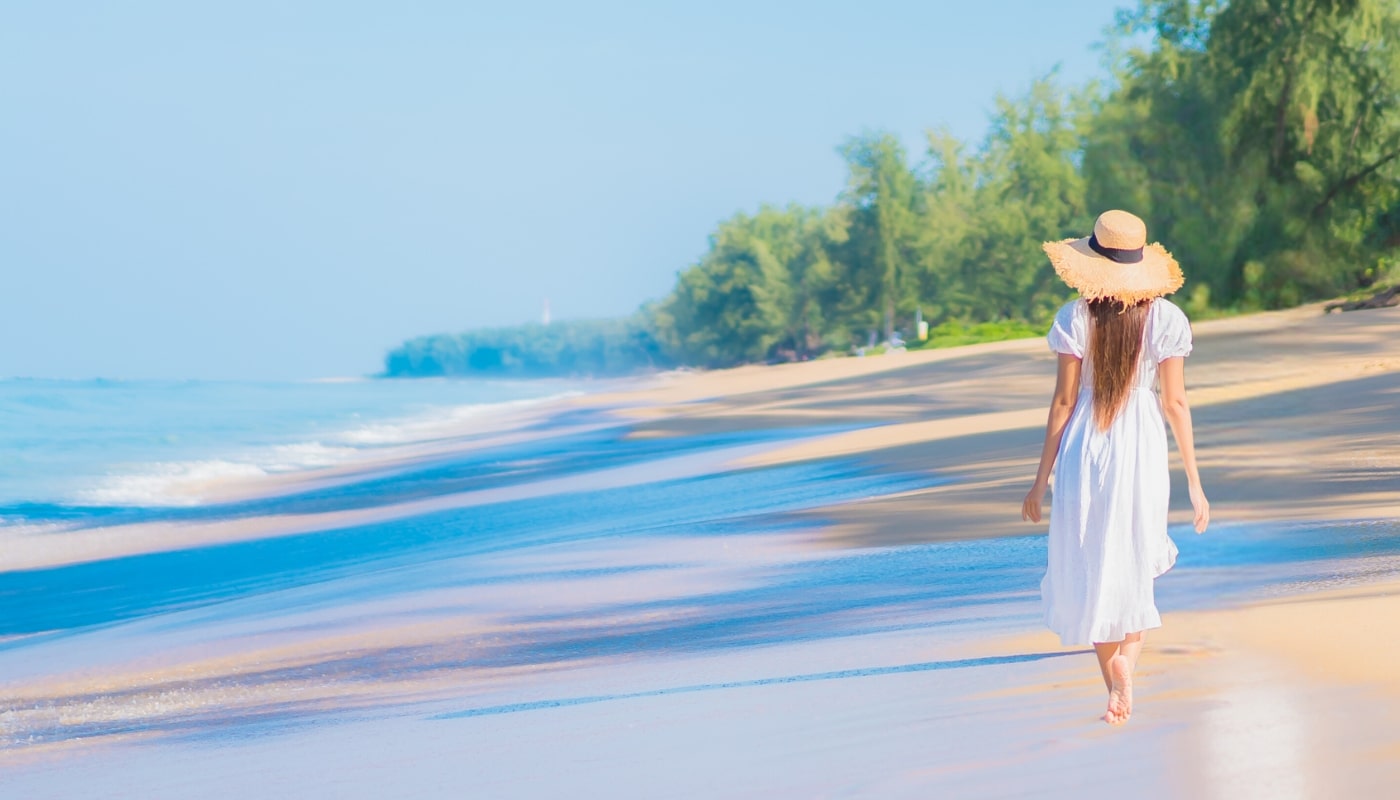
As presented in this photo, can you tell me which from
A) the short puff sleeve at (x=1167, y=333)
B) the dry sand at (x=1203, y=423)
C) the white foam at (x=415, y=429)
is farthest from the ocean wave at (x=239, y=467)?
the short puff sleeve at (x=1167, y=333)

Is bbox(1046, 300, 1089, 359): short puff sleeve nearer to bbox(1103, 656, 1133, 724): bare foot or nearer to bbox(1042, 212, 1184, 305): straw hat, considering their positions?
bbox(1042, 212, 1184, 305): straw hat

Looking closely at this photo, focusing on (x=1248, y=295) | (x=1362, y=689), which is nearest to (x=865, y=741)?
(x=1362, y=689)

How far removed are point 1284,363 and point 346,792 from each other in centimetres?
2004

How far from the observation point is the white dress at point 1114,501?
525cm

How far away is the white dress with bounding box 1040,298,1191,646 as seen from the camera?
207 inches

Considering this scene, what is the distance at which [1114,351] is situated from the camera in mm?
5273

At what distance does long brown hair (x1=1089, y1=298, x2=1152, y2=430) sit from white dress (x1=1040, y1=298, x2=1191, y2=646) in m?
0.03

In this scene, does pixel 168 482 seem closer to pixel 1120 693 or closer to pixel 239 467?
pixel 239 467

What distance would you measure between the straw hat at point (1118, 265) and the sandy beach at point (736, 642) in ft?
4.55

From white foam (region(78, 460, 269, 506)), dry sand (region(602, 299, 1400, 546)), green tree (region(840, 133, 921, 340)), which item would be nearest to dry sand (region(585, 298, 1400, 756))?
dry sand (region(602, 299, 1400, 546))

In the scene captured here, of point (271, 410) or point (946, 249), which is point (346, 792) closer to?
point (271, 410)

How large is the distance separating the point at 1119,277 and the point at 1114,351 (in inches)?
9.8

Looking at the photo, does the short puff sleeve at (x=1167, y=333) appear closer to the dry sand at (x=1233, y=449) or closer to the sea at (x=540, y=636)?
the dry sand at (x=1233, y=449)

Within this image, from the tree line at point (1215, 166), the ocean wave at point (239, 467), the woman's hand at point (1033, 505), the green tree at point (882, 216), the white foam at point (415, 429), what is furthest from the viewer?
the green tree at point (882, 216)
